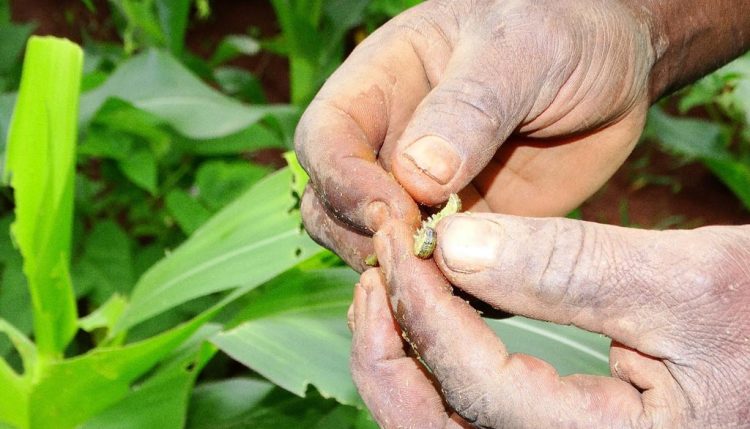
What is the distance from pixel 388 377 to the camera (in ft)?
2.14

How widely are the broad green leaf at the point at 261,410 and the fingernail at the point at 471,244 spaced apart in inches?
21.0

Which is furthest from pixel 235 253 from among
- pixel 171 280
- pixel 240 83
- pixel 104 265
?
pixel 240 83

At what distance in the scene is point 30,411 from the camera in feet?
3.13

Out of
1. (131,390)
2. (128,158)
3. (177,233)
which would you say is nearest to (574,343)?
(131,390)

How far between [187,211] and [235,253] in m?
0.52

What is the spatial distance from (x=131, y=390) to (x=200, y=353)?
12 centimetres

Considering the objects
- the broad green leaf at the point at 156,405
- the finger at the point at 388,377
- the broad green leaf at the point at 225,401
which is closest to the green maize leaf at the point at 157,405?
the broad green leaf at the point at 156,405

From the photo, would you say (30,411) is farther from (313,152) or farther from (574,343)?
(574,343)

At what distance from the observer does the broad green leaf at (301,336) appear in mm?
898

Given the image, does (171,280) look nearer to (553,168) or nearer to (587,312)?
(553,168)

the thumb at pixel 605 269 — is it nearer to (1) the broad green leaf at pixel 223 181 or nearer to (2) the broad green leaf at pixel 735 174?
(1) the broad green leaf at pixel 223 181

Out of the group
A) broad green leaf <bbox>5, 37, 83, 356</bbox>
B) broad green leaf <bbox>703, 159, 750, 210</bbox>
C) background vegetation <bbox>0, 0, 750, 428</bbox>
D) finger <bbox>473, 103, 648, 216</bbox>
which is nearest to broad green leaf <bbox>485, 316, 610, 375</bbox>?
background vegetation <bbox>0, 0, 750, 428</bbox>

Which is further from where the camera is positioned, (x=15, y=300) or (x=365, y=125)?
(x=15, y=300)

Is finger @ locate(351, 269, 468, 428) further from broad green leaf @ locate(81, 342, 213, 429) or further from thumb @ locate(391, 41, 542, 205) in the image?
broad green leaf @ locate(81, 342, 213, 429)
